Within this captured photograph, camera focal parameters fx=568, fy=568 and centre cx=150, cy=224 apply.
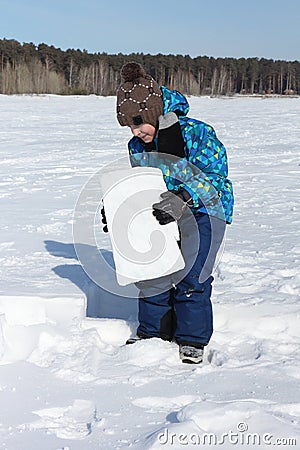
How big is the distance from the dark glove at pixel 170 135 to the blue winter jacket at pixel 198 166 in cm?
3

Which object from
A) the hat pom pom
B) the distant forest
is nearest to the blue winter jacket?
the hat pom pom

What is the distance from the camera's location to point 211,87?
215 feet

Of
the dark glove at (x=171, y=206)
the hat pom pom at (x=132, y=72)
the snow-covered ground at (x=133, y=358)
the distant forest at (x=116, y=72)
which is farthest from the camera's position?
the distant forest at (x=116, y=72)

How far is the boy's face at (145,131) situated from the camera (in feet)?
8.07

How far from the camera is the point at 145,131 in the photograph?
248 cm

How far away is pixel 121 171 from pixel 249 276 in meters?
1.13

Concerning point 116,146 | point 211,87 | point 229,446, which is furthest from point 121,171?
point 211,87

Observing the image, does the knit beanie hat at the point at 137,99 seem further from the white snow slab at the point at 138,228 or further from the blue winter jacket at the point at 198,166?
the white snow slab at the point at 138,228

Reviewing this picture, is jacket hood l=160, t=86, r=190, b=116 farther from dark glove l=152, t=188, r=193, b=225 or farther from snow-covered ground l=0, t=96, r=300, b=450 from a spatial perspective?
snow-covered ground l=0, t=96, r=300, b=450

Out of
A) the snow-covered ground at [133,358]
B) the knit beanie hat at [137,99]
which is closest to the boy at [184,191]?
the knit beanie hat at [137,99]

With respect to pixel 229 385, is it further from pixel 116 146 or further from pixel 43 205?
pixel 116 146

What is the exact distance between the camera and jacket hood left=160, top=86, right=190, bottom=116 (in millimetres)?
2479

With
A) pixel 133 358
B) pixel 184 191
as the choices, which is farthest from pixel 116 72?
pixel 133 358

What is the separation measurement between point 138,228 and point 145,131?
16.7 inches
